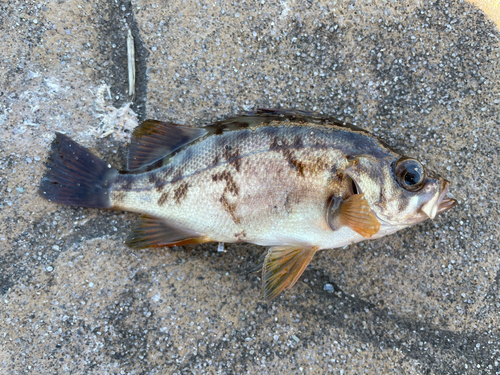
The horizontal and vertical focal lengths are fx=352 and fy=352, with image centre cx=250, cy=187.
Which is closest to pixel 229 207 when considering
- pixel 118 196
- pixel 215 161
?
pixel 215 161

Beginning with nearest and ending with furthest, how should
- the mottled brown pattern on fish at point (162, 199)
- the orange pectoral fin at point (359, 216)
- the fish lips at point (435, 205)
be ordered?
the orange pectoral fin at point (359, 216) → the fish lips at point (435, 205) → the mottled brown pattern on fish at point (162, 199)

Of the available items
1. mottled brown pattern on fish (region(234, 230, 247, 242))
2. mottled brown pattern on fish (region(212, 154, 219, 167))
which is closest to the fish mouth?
mottled brown pattern on fish (region(234, 230, 247, 242))

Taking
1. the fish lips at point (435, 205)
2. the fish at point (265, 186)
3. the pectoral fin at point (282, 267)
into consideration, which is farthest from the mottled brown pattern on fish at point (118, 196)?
the fish lips at point (435, 205)

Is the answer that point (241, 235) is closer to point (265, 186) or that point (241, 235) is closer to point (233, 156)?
point (265, 186)

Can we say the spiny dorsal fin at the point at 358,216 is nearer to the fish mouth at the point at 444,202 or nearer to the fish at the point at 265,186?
the fish at the point at 265,186

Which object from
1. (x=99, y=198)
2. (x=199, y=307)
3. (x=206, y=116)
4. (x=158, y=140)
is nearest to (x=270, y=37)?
(x=206, y=116)

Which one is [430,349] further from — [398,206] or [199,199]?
[199,199]

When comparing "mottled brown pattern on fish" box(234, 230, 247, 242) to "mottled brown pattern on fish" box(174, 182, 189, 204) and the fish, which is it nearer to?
the fish
